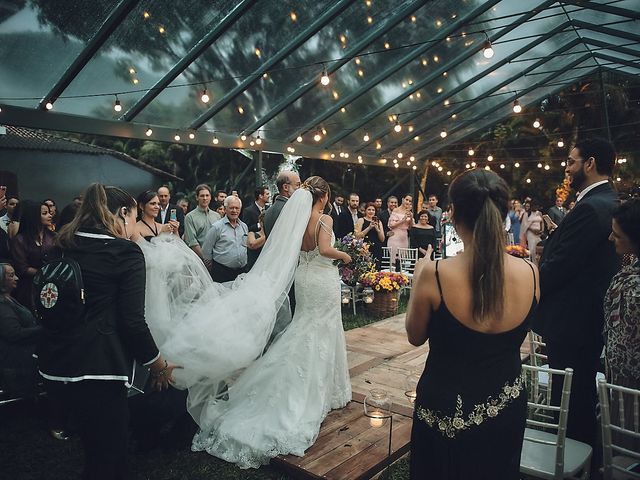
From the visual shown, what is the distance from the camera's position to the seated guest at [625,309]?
2.24m

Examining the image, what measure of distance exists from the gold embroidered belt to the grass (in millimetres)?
1425

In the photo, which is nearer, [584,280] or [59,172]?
[584,280]

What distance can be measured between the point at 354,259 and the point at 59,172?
948 centimetres

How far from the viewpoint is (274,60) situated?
796cm

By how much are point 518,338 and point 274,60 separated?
7.30 metres

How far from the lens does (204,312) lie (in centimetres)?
310

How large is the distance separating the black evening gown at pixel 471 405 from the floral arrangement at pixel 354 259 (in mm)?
4627

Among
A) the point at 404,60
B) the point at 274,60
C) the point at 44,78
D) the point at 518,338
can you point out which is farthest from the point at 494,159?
the point at 518,338

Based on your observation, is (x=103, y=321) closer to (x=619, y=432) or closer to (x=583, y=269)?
(x=619, y=432)

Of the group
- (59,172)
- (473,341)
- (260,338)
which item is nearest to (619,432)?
(473,341)

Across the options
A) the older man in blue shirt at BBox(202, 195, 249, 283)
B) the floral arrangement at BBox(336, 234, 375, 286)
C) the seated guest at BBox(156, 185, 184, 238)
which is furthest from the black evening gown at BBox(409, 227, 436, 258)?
the seated guest at BBox(156, 185, 184, 238)

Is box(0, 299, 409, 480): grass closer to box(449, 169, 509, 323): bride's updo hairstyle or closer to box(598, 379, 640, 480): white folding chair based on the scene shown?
box(598, 379, 640, 480): white folding chair

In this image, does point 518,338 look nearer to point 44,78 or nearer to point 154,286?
point 154,286

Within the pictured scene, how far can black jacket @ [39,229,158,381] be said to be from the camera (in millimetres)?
2010
